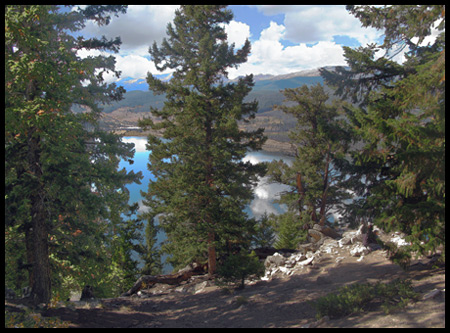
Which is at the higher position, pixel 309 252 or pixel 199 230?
pixel 199 230

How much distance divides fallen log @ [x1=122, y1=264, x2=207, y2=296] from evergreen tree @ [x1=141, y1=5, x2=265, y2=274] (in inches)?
73.9

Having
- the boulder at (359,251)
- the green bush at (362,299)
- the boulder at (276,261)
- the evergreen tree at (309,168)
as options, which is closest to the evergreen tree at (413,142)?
the green bush at (362,299)

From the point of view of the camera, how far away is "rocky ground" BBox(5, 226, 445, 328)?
588 centimetres

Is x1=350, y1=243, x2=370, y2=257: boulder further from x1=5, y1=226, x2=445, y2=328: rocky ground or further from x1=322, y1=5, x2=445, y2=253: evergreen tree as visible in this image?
x1=322, y1=5, x2=445, y2=253: evergreen tree

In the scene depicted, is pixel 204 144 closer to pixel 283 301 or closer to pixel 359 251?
pixel 283 301

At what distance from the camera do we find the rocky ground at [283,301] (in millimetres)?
5879

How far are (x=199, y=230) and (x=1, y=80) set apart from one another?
331 inches

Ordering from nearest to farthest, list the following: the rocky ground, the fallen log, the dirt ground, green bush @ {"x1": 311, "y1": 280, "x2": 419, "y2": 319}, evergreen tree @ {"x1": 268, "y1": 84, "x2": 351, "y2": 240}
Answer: the dirt ground → the rocky ground → green bush @ {"x1": 311, "y1": 280, "x2": 419, "y2": 319} → the fallen log → evergreen tree @ {"x1": 268, "y1": 84, "x2": 351, "y2": 240}

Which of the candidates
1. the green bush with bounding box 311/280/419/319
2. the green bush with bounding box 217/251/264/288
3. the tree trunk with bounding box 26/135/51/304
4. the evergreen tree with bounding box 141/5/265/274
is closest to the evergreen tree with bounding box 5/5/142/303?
the tree trunk with bounding box 26/135/51/304

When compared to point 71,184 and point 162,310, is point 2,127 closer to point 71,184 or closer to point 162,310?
point 71,184

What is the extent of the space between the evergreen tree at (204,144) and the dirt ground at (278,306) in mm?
2494

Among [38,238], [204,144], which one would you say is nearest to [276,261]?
[204,144]
